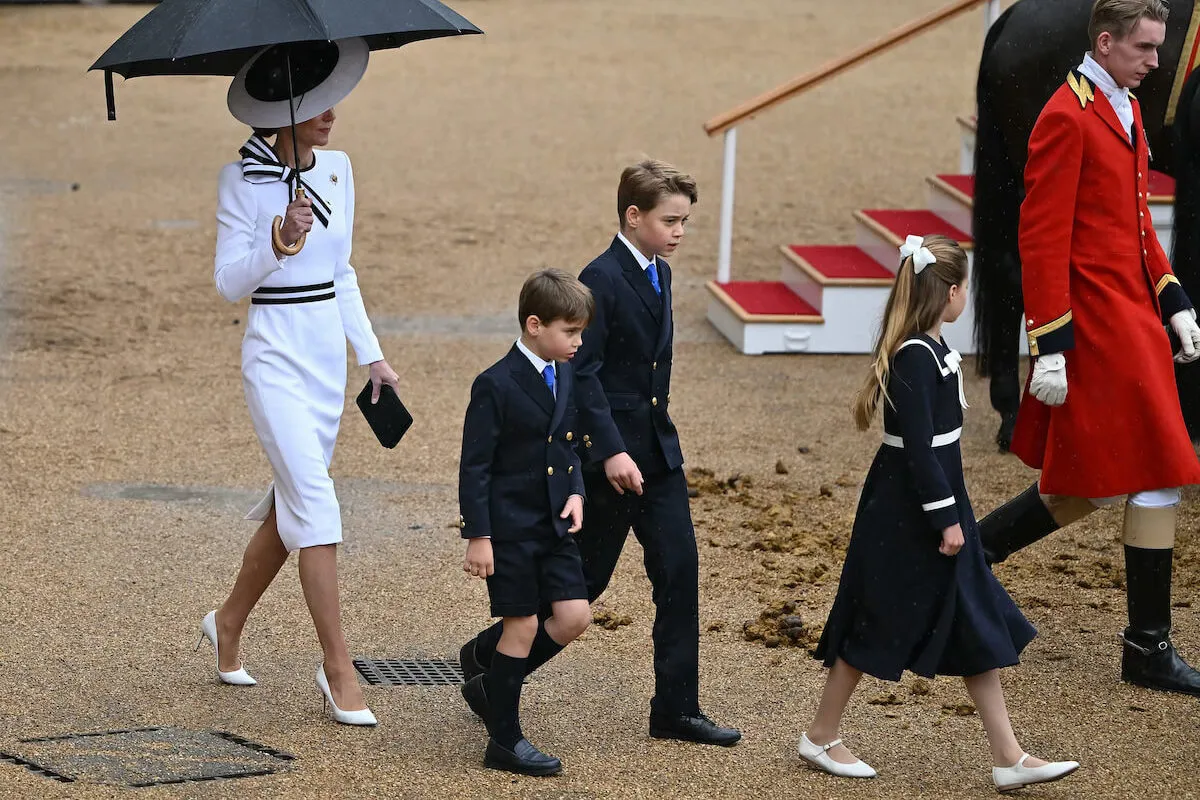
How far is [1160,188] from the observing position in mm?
8359

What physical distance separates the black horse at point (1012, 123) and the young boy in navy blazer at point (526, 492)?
3184 mm

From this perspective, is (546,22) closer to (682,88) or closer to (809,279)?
(682,88)

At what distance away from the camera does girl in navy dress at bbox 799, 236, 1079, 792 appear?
3.98m

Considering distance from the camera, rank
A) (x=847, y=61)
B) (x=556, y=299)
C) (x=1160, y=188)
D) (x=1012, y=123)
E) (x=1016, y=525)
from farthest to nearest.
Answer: (x=847, y=61) < (x=1160, y=188) < (x=1012, y=123) < (x=1016, y=525) < (x=556, y=299)

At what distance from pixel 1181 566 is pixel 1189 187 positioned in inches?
56.0

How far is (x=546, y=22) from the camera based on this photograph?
70.4 feet

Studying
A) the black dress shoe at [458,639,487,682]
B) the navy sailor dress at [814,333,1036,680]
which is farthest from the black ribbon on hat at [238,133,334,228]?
the navy sailor dress at [814,333,1036,680]

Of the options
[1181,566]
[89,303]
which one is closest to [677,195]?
[1181,566]

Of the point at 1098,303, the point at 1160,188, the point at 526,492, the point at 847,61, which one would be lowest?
the point at 526,492

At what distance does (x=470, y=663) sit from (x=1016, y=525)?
1.65 metres

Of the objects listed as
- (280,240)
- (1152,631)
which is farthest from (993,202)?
(280,240)

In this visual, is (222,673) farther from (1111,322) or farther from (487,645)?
(1111,322)

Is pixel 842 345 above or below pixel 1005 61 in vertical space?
below

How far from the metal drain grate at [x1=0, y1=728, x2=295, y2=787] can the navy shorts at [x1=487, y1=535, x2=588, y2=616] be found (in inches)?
25.3
